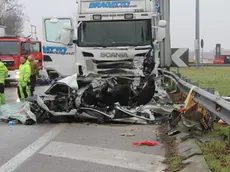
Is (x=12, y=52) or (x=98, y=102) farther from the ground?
(x=12, y=52)

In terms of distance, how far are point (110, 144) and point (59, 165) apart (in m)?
1.55

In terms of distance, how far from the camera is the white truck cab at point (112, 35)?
1184 cm

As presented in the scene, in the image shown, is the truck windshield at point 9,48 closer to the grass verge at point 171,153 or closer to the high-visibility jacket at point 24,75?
the high-visibility jacket at point 24,75

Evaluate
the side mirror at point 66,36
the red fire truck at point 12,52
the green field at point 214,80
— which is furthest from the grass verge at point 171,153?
the red fire truck at point 12,52

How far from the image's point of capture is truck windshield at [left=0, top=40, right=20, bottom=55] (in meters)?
22.5

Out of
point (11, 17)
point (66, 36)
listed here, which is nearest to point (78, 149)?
point (66, 36)

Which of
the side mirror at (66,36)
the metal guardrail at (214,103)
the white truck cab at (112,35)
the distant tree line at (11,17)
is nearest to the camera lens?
the metal guardrail at (214,103)

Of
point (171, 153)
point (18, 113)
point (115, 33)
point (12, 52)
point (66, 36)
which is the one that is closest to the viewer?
point (171, 153)

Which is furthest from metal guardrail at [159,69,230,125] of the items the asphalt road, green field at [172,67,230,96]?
green field at [172,67,230,96]

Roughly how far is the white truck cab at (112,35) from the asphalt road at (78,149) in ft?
9.01

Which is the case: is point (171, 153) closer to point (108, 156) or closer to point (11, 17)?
point (108, 156)

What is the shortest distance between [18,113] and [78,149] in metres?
3.50

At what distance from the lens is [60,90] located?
10469mm

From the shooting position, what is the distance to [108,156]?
6594 millimetres
